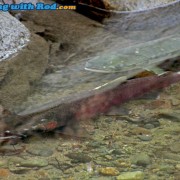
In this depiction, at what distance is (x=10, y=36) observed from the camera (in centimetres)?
508

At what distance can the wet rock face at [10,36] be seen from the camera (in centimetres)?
483

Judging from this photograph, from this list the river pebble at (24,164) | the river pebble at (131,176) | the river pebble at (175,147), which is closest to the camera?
the river pebble at (131,176)

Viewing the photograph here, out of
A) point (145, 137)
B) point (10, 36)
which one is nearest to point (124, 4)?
point (10, 36)

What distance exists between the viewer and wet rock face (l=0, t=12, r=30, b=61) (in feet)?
15.9

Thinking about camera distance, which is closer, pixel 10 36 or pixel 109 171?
pixel 109 171

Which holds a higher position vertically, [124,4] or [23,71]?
[124,4]

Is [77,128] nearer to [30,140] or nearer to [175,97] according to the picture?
[30,140]

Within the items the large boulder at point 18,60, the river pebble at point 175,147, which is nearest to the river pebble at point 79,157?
the river pebble at point 175,147

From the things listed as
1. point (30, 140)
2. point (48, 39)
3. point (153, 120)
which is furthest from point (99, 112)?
point (48, 39)

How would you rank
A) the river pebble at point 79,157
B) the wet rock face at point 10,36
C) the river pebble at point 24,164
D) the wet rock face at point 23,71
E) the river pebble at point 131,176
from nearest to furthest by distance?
the river pebble at point 131,176 < the river pebble at point 24,164 < the river pebble at point 79,157 < the wet rock face at point 23,71 < the wet rock face at point 10,36

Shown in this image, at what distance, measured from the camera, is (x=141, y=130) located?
3.16 m

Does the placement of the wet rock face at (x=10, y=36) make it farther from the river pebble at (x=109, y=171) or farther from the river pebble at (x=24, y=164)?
the river pebble at (x=109, y=171)

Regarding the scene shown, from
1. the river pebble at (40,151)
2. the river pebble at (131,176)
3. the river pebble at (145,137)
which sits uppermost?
the river pebble at (145,137)

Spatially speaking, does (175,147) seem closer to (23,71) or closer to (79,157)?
(79,157)
